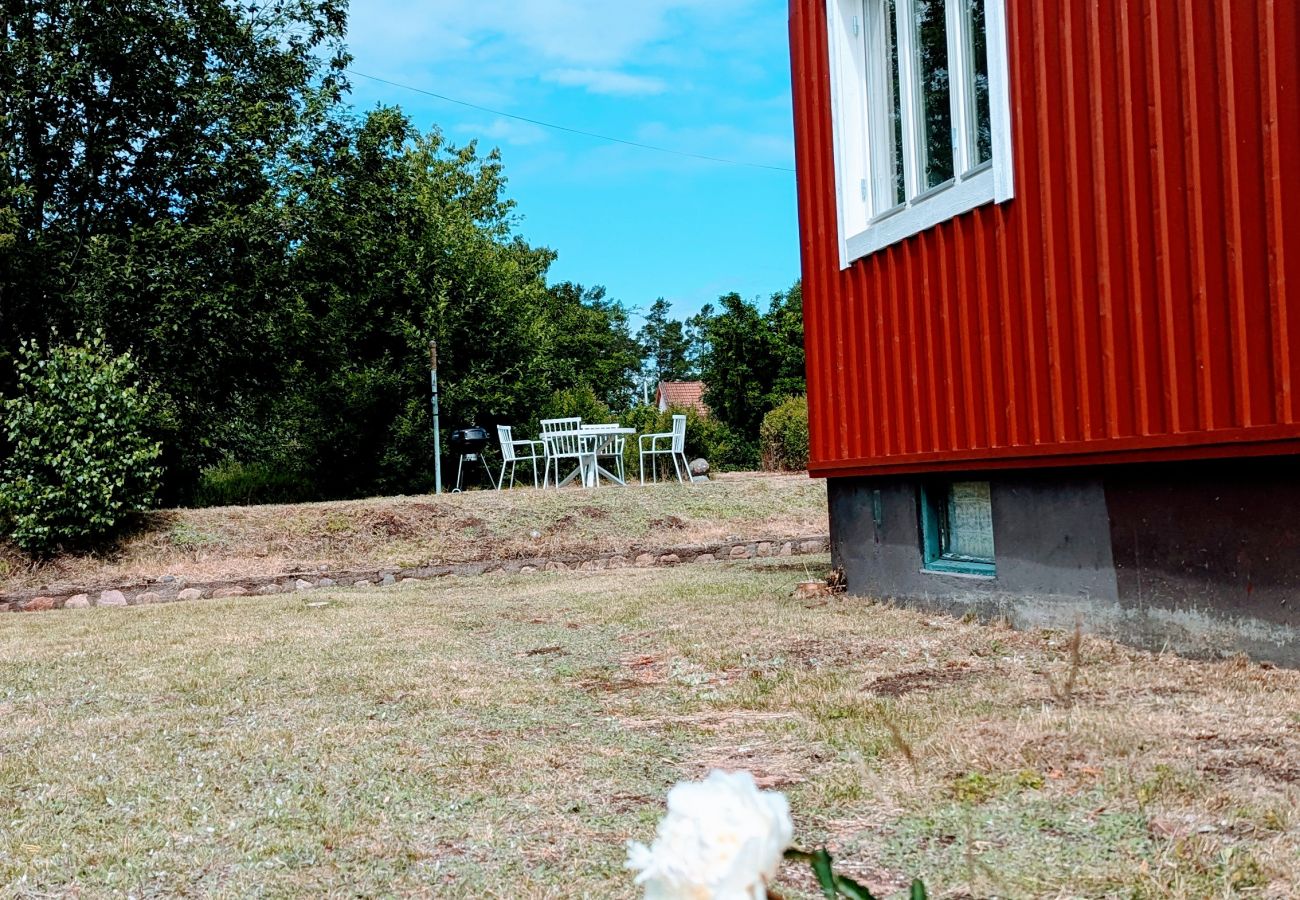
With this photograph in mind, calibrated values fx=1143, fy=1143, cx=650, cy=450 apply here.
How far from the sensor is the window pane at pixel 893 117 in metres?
6.27

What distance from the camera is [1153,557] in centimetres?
461

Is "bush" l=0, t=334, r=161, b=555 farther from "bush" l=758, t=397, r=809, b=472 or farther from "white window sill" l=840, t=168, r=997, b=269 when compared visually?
"bush" l=758, t=397, r=809, b=472

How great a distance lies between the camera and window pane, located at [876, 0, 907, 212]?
6.27 m

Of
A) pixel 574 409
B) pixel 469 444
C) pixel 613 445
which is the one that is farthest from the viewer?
pixel 574 409

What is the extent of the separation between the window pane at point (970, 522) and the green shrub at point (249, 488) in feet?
42.7

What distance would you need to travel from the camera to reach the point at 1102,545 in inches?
192

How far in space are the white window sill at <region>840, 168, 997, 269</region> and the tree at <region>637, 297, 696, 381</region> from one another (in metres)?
75.9

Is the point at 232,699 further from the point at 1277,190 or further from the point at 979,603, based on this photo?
the point at 1277,190

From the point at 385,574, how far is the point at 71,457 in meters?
3.10

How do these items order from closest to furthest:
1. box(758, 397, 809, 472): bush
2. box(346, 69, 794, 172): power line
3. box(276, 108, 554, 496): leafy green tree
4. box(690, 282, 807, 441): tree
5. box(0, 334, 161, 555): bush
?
box(0, 334, 161, 555): bush, box(276, 108, 554, 496): leafy green tree, box(758, 397, 809, 472): bush, box(346, 69, 794, 172): power line, box(690, 282, 807, 441): tree

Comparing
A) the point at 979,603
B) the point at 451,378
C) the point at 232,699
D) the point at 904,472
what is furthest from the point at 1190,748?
the point at 451,378

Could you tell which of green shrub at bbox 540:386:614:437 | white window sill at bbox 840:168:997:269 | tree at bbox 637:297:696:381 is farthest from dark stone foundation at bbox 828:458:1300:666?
tree at bbox 637:297:696:381

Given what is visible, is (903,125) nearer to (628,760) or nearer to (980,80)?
(980,80)

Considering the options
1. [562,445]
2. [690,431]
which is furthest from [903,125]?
[690,431]
